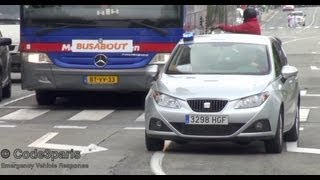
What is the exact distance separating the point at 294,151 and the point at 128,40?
20.1 feet

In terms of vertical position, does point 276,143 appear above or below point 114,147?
above

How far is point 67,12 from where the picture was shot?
17.5 meters

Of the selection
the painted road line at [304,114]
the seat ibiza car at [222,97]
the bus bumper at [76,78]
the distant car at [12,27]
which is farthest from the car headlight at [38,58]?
the distant car at [12,27]

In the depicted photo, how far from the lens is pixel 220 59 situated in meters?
12.5

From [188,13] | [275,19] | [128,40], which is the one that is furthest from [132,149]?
[275,19]

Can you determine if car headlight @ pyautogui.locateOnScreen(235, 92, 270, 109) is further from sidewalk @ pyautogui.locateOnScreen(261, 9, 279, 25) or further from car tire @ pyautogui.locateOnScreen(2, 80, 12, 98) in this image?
sidewalk @ pyautogui.locateOnScreen(261, 9, 279, 25)

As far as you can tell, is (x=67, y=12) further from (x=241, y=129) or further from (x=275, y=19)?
(x=275, y=19)

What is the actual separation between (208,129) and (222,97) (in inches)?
17.3

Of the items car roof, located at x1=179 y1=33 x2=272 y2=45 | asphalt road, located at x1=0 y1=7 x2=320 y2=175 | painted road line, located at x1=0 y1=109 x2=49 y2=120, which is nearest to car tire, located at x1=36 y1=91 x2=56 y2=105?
asphalt road, located at x1=0 y1=7 x2=320 y2=175

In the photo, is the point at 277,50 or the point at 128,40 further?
the point at 128,40

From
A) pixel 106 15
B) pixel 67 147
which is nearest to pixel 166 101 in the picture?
pixel 67 147

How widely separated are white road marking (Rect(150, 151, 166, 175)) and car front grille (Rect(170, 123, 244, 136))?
451 mm

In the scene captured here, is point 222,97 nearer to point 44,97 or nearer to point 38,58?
point 38,58

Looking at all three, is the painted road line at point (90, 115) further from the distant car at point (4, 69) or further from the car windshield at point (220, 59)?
the car windshield at point (220, 59)
